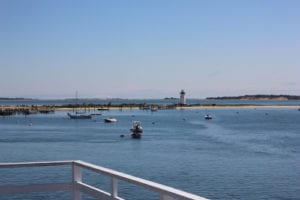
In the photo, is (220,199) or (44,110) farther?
(44,110)

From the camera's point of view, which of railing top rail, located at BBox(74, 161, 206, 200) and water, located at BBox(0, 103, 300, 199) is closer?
A: railing top rail, located at BBox(74, 161, 206, 200)

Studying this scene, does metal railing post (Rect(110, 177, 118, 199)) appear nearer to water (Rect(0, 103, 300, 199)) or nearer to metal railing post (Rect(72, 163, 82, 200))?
metal railing post (Rect(72, 163, 82, 200))

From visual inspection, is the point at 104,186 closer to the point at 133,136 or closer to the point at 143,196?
the point at 143,196

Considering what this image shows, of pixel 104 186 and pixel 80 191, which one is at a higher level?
pixel 80 191

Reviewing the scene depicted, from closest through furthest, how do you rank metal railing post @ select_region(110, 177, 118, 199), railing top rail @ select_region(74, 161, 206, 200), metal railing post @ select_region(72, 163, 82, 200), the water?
railing top rail @ select_region(74, 161, 206, 200) → metal railing post @ select_region(110, 177, 118, 199) → metal railing post @ select_region(72, 163, 82, 200) → the water

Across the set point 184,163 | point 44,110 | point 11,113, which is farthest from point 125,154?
point 44,110

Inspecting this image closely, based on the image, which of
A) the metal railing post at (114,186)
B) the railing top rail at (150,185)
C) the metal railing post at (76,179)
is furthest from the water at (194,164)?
the metal railing post at (114,186)

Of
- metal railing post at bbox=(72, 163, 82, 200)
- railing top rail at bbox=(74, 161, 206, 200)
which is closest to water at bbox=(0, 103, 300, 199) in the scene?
metal railing post at bbox=(72, 163, 82, 200)

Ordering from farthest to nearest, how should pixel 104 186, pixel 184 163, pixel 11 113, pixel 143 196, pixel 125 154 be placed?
pixel 11 113 < pixel 125 154 < pixel 184 163 < pixel 104 186 < pixel 143 196

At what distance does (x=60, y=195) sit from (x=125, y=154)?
99.6 ft

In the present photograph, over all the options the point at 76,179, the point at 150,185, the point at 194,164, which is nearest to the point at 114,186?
the point at 150,185

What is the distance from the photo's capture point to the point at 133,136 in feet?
257

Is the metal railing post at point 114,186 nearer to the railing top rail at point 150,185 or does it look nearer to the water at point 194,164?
the railing top rail at point 150,185

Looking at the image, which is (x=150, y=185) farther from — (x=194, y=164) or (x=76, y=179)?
(x=194, y=164)
